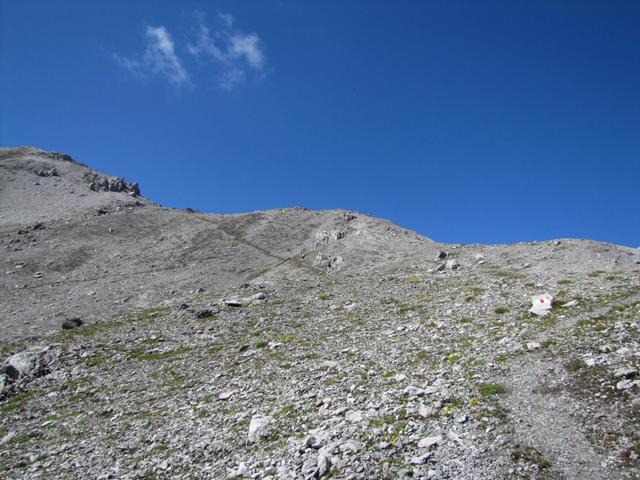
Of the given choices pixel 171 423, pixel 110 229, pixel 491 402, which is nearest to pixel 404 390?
pixel 491 402

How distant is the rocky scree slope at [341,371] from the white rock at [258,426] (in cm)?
12

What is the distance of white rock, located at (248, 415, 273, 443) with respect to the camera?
1758cm

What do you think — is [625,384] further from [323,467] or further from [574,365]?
[323,467]

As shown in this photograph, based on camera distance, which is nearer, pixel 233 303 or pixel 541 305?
pixel 541 305

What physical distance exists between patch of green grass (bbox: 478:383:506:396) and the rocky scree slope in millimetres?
76

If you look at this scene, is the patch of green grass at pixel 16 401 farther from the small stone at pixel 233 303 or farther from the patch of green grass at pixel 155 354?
the small stone at pixel 233 303

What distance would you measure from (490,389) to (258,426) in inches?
382

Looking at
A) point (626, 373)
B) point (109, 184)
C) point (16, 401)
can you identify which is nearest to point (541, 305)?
point (626, 373)

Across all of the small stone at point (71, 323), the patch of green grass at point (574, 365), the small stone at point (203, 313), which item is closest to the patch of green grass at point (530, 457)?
the patch of green grass at point (574, 365)

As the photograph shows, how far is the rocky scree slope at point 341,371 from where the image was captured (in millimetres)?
14477

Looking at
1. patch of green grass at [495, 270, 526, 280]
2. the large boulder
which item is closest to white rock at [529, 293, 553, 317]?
patch of green grass at [495, 270, 526, 280]

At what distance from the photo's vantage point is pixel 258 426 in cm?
1814

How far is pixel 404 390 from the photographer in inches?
723

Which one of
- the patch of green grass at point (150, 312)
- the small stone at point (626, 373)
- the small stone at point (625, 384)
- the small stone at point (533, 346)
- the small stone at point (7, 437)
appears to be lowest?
the small stone at point (7, 437)
